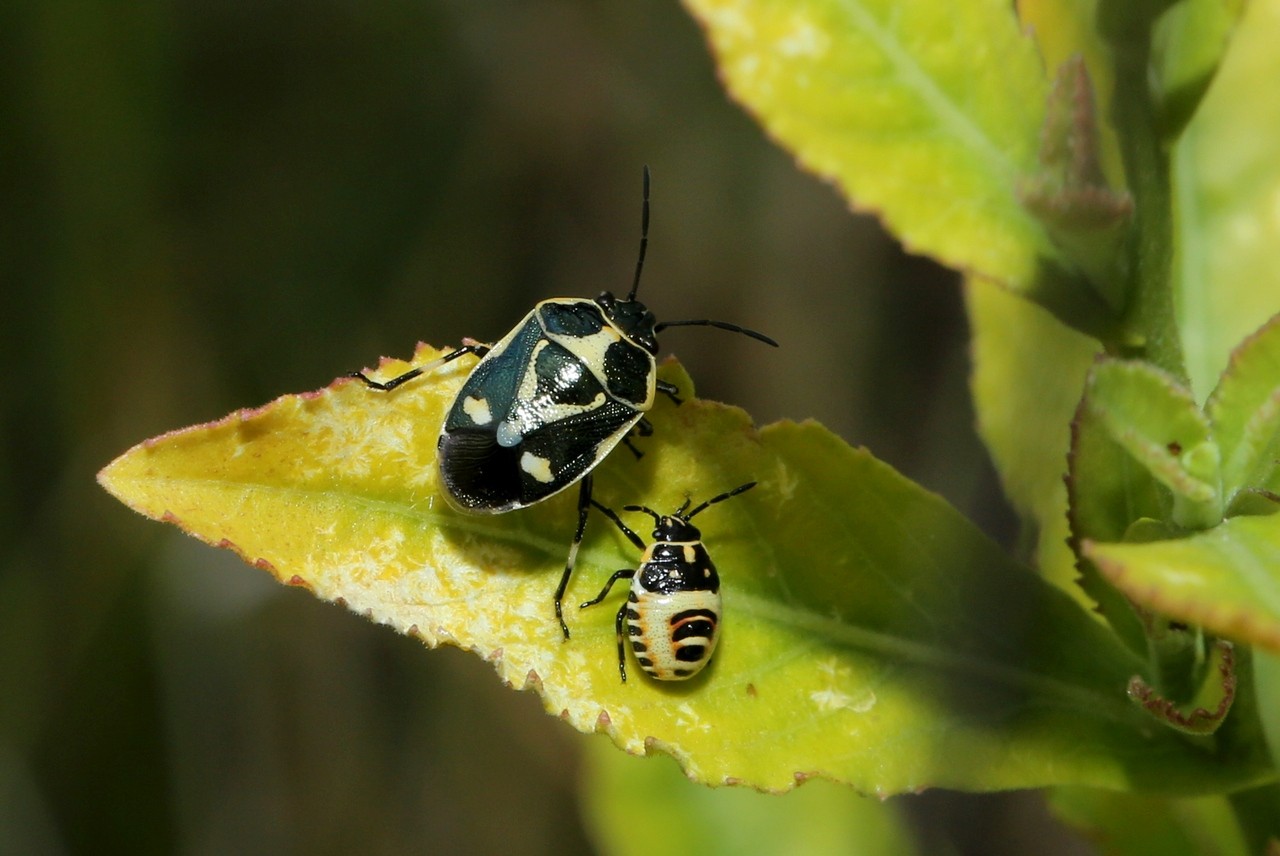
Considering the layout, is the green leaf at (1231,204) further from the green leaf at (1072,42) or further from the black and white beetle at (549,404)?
the black and white beetle at (549,404)

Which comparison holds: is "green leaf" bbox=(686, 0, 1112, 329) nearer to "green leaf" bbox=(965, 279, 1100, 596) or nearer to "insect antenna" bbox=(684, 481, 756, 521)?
"insect antenna" bbox=(684, 481, 756, 521)

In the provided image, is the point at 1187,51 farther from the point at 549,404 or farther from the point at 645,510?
the point at 549,404

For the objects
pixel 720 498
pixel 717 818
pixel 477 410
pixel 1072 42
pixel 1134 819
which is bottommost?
pixel 717 818

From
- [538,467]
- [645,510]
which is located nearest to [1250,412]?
[645,510]

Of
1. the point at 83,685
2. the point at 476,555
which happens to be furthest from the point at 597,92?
the point at 476,555

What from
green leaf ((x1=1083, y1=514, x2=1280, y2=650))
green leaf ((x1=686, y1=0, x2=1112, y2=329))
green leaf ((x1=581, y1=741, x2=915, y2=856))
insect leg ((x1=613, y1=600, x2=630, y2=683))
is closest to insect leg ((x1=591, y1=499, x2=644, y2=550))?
insect leg ((x1=613, y1=600, x2=630, y2=683))

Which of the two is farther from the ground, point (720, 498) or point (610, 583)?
point (720, 498)

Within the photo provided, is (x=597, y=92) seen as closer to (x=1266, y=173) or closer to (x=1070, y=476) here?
(x=1266, y=173)

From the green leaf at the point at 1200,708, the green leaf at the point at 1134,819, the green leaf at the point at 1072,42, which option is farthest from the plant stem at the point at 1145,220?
the green leaf at the point at 1134,819
